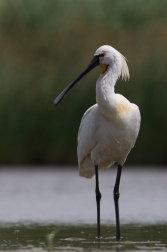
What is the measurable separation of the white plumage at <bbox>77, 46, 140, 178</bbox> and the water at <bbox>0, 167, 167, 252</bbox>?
0.91 metres

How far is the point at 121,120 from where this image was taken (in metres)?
9.90

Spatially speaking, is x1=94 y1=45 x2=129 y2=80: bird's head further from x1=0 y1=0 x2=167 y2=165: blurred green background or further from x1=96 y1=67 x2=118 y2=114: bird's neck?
x1=0 y1=0 x2=167 y2=165: blurred green background

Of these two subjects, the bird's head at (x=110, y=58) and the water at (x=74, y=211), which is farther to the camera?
the bird's head at (x=110, y=58)

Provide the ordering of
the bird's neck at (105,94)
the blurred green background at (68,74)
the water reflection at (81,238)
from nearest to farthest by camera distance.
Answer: the water reflection at (81,238)
the bird's neck at (105,94)
the blurred green background at (68,74)

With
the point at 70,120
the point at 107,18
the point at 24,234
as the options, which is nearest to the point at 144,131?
the point at 70,120

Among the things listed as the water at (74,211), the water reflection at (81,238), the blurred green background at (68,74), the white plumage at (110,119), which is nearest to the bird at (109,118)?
the white plumage at (110,119)

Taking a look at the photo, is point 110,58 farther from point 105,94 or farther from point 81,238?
point 81,238

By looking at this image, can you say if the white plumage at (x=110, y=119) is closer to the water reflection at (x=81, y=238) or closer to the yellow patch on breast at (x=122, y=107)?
the yellow patch on breast at (x=122, y=107)

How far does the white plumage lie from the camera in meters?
9.84

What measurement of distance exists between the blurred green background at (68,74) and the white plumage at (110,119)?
21.6 ft

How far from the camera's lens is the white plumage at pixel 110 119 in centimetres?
984

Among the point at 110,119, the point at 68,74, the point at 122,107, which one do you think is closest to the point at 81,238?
the point at 110,119

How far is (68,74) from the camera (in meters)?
17.2

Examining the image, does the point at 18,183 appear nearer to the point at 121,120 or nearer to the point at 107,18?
the point at 107,18
